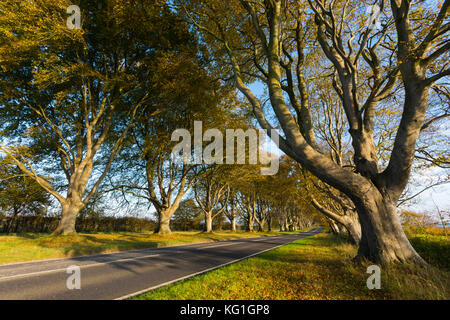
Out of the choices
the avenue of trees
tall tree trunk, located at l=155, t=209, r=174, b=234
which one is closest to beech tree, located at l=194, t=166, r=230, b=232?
the avenue of trees

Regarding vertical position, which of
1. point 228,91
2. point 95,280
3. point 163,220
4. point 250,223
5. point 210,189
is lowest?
point 250,223

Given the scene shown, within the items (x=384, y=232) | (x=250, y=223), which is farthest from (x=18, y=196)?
(x=384, y=232)

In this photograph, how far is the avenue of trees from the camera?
19.0 feet

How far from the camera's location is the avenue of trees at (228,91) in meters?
5.79

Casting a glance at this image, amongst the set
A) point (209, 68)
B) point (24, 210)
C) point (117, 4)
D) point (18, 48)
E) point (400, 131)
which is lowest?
point (24, 210)

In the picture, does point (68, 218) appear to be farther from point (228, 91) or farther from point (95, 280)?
point (228, 91)

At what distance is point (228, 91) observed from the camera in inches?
463

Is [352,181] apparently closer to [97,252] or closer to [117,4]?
[97,252]

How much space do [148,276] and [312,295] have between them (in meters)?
4.66

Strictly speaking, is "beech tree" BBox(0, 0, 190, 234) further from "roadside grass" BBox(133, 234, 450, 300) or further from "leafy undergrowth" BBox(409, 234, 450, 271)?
"leafy undergrowth" BBox(409, 234, 450, 271)

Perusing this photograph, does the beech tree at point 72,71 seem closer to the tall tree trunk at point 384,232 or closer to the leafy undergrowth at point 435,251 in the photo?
the tall tree trunk at point 384,232

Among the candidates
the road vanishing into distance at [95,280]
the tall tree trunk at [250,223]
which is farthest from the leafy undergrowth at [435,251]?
the tall tree trunk at [250,223]
